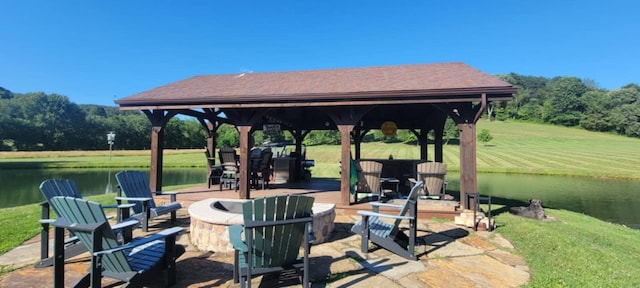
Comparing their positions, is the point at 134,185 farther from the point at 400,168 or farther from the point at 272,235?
the point at 400,168

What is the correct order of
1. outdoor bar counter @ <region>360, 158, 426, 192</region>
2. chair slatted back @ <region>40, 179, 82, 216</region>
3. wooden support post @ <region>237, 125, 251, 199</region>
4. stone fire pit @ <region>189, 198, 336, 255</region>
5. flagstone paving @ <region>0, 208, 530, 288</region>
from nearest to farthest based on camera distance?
1. flagstone paving @ <region>0, 208, 530, 288</region>
2. chair slatted back @ <region>40, 179, 82, 216</region>
3. stone fire pit @ <region>189, 198, 336, 255</region>
4. wooden support post @ <region>237, 125, 251, 199</region>
5. outdoor bar counter @ <region>360, 158, 426, 192</region>

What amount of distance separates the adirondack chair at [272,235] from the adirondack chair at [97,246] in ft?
2.29

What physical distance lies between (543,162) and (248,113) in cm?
2647

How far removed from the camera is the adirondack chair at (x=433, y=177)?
5.81 metres

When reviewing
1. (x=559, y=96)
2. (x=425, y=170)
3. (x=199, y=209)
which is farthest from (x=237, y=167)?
(x=559, y=96)

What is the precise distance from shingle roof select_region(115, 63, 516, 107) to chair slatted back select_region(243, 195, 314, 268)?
3553 mm

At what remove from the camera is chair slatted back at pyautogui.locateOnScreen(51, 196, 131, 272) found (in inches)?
84.8

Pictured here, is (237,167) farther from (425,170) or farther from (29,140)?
(29,140)

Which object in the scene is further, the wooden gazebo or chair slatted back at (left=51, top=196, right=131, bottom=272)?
the wooden gazebo

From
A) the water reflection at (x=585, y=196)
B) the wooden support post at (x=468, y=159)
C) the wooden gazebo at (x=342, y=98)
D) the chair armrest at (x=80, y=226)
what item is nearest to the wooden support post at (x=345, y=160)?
the wooden gazebo at (x=342, y=98)

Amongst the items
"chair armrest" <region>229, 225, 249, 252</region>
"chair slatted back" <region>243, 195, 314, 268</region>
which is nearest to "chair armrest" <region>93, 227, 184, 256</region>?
"chair armrest" <region>229, 225, 249, 252</region>

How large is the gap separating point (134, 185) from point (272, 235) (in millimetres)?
3243

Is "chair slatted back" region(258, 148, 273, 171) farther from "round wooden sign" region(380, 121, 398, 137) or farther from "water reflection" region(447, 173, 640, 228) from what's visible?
"water reflection" region(447, 173, 640, 228)

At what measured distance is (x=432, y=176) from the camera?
5.88 metres
